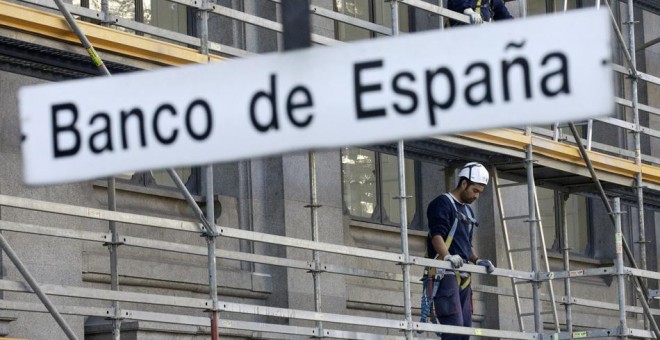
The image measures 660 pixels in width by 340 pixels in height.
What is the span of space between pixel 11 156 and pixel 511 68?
9328 millimetres

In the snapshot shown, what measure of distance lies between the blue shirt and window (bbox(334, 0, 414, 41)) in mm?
3679

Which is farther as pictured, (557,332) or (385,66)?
(557,332)

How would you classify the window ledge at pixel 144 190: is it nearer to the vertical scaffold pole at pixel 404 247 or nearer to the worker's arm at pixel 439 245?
the vertical scaffold pole at pixel 404 247

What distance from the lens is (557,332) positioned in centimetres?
1727

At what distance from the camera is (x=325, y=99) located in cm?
459

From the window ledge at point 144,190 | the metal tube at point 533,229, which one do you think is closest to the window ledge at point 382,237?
the metal tube at point 533,229

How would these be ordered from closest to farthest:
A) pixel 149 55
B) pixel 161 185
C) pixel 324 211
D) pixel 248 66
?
pixel 248 66 < pixel 149 55 < pixel 161 185 < pixel 324 211

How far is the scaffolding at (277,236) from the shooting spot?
460 inches

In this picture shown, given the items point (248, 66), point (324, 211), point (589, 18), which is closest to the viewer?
point (589, 18)

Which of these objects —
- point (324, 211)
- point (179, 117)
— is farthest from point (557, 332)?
point (179, 117)

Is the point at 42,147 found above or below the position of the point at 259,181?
below

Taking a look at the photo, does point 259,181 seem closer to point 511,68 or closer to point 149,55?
point 149,55

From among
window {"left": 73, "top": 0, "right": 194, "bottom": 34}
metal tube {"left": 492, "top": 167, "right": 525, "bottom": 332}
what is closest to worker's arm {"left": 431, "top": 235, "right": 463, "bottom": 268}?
metal tube {"left": 492, "top": 167, "right": 525, "bottom": 332}

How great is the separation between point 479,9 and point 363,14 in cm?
226
